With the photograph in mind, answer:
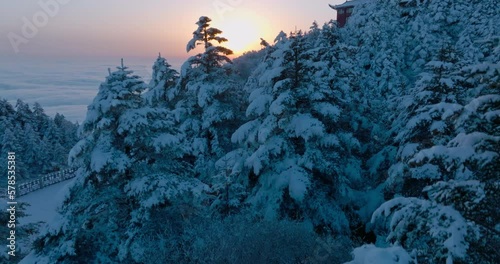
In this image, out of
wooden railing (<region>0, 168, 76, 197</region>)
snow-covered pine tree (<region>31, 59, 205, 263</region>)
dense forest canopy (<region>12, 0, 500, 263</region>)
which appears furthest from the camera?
wooden railing (<region>0, 168, 76, 197</region>)

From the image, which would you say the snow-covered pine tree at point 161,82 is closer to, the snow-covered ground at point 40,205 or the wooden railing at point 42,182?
the snow-covered ground at point 40,205

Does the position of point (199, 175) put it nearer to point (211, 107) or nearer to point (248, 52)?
point (211, 107)

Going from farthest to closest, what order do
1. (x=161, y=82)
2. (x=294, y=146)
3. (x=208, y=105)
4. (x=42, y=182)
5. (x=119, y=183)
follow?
(x=42, y=182)
(x=161, y=82)
(x=208, y=105)
(x=294, y=146)
(x=119, y=183)

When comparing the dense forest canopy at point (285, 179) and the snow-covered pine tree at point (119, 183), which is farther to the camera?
the snow-covered pine tree at point (119, 183)

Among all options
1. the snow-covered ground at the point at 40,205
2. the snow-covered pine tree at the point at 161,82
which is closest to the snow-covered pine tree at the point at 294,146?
the snow-covered pine tree at the point at 161,82

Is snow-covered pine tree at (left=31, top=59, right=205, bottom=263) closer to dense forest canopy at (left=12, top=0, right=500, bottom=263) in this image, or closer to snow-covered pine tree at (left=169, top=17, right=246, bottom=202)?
dense forest canopy at (left=12, top=0, right=500, bottom=263)

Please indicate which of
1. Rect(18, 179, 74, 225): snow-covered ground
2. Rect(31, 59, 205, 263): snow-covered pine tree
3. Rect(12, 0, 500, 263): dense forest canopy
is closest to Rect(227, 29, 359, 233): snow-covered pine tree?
Rect(12, 0, 500, 263): dense forest canopy

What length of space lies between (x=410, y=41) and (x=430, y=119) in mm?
30632

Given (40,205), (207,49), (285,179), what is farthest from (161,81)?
(285,179)

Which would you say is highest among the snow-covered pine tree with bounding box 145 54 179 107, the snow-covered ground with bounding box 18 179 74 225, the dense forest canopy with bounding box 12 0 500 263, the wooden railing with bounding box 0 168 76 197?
the snow-covered pine tree with bounding box 145 54 179 107

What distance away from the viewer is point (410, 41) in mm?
40312

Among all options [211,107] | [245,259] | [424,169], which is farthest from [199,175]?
[424,169]

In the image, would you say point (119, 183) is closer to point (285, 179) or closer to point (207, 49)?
point (285, 179)

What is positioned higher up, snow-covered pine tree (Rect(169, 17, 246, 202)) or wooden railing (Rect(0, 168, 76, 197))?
snow-covered pine tree (Rect(169, 17, 246, 202))
